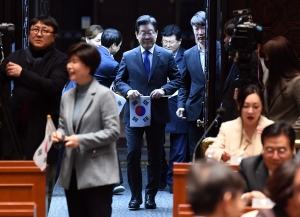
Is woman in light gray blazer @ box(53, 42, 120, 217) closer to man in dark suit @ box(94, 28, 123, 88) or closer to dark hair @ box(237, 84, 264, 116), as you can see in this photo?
dark hair @ box(237, 84, 264, 116)

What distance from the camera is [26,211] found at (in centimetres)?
388

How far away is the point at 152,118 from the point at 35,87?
179cm

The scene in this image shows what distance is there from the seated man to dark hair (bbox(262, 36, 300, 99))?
1351mm

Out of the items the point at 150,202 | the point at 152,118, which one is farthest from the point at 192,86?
the point at 150,202

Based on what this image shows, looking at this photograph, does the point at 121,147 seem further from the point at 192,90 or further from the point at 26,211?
the point at 26,211

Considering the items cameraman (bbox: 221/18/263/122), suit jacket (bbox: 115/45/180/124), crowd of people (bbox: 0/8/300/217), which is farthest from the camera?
suit jacket (bbox: 115/45/180/124)

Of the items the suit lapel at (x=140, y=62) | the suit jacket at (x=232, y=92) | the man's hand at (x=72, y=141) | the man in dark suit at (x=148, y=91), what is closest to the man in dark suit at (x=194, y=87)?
the man in dark suit at (x=148, y=91)

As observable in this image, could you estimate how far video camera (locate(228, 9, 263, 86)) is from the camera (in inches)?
208

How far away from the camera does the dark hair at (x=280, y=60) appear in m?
5.55

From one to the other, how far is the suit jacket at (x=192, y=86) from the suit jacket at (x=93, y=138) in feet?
9.22

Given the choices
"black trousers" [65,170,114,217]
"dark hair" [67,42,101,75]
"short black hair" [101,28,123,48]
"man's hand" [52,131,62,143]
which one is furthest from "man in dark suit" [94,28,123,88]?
"man's hand" [52,131,62,143]

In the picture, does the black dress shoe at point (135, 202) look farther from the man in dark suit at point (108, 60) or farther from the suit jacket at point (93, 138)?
the suit jacket at point (93, 138)

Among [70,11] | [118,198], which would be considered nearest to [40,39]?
[118,198]

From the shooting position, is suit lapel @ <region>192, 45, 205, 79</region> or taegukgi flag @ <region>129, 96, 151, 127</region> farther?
suit lapel @ <region>192, 45, 205, 79</region>
